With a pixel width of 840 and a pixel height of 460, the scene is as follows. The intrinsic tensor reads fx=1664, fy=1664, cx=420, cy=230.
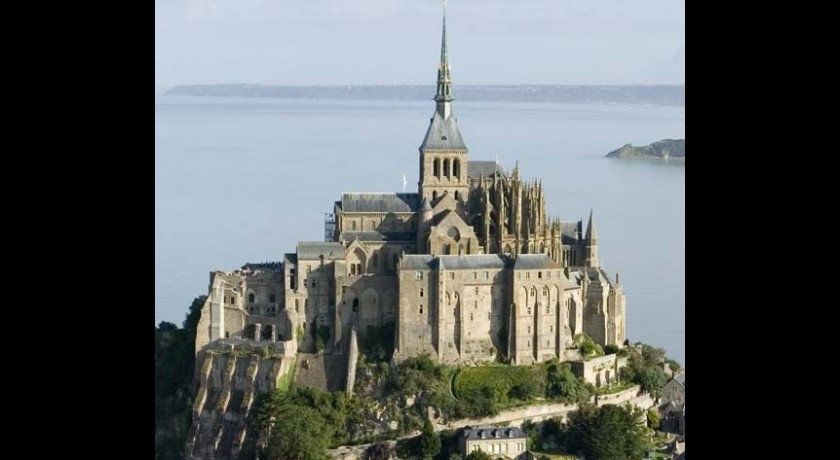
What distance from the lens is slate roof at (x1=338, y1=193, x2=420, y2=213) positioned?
21.8 m

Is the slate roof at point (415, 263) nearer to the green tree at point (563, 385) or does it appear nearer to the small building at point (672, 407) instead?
the green tree at point (563, 385)

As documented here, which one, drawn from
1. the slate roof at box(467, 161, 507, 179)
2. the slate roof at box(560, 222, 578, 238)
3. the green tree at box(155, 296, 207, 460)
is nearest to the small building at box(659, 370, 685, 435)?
the slate roof at box(560, 222, 578, 238)

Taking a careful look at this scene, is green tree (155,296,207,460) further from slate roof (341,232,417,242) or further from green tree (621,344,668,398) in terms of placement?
green tree (621,344,668,398)

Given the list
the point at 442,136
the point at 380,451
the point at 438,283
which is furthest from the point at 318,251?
the point at 442,136

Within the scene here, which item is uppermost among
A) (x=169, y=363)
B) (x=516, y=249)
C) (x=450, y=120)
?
(x=450, y=120)

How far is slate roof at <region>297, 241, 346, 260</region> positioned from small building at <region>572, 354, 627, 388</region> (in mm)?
3243

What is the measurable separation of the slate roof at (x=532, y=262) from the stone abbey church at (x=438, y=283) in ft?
0.06

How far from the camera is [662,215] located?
3962cm

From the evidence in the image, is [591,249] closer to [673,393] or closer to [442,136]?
[673,393]

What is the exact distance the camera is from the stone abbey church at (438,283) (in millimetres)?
20062
